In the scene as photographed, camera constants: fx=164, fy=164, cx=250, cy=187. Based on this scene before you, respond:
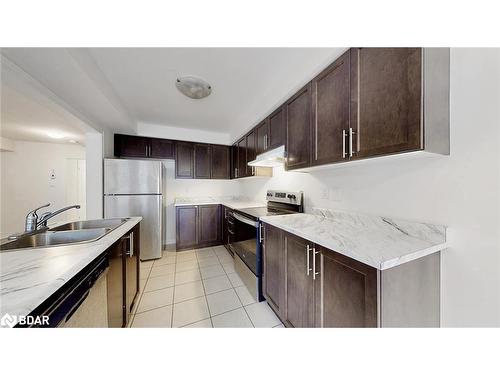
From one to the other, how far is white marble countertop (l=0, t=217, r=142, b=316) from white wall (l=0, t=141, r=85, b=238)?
443cm

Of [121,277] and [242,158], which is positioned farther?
[242,158]

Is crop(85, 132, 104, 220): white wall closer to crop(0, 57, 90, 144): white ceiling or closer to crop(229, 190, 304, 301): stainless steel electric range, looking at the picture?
crop(0, 57, 90, 144): white ceiling

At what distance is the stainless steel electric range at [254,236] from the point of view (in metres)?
1.66

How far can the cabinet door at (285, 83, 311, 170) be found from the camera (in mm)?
1386

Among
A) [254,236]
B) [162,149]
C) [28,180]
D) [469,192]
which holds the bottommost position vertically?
[254,236]

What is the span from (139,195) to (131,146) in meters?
0.99

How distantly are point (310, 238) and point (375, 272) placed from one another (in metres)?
0.36

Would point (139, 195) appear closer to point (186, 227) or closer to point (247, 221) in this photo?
point (186, 227)

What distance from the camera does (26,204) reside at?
355 centimetres

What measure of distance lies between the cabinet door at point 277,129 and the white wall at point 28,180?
4.88 m

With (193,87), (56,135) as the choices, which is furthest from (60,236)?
(56,135)

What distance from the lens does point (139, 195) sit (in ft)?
8.39
